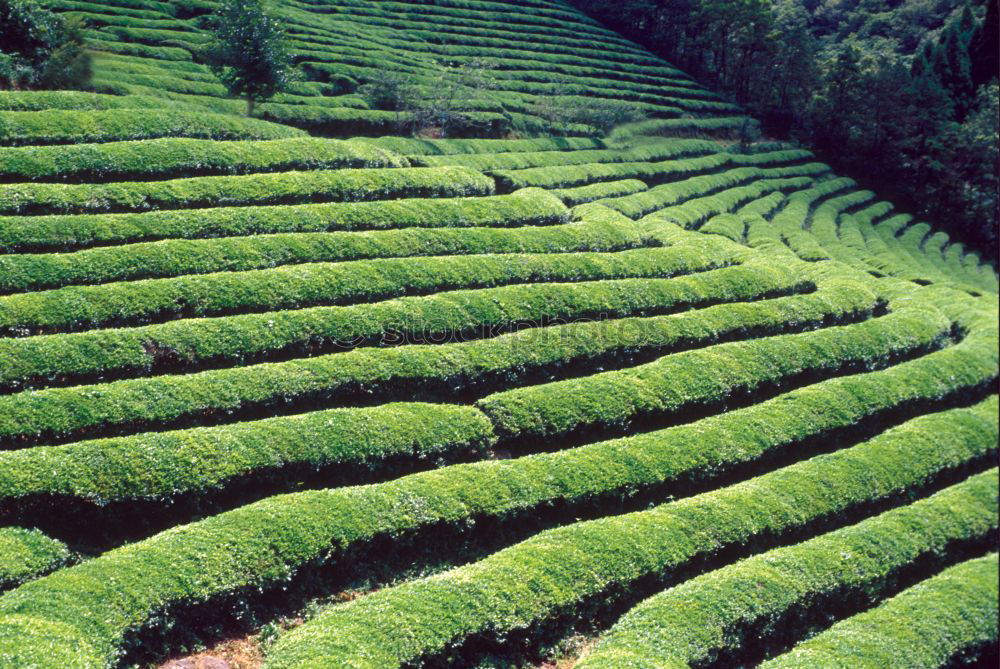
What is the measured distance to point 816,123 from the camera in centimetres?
5897

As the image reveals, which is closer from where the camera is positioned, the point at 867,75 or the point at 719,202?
the point at 719,202

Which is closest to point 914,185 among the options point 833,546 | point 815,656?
point 833,546

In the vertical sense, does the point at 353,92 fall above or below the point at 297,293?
above

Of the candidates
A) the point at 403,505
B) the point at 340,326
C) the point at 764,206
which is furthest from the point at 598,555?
the point at 764,206

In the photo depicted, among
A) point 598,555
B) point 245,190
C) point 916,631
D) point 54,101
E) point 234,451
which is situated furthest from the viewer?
point 54,101

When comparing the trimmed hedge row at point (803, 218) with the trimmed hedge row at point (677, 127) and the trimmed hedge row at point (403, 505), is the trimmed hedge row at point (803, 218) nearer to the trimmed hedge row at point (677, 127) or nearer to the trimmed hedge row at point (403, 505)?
the trimmed hedge row at point (677, 127)

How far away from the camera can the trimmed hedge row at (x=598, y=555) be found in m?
11.2

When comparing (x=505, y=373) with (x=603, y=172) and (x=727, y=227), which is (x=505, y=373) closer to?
(x=727, y=227)

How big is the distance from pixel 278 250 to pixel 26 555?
39.1 ft

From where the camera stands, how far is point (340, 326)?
19328 mm

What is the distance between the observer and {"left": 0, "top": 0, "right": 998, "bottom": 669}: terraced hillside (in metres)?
12.2

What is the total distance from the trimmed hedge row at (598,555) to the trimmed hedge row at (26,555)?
4.16 m

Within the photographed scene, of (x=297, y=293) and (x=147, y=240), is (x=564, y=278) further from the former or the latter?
(x=147, y=240)

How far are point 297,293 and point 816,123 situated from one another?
168ft
